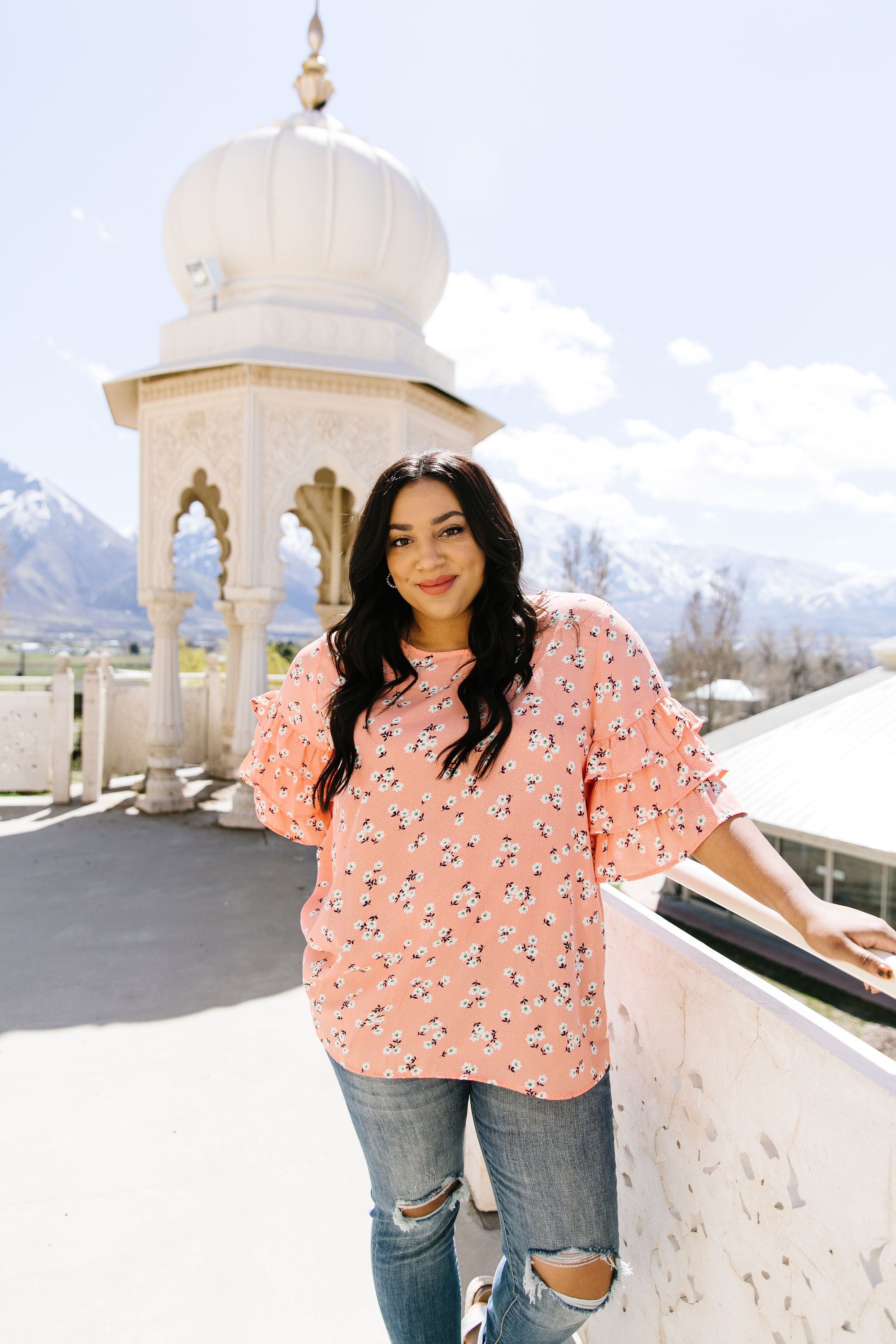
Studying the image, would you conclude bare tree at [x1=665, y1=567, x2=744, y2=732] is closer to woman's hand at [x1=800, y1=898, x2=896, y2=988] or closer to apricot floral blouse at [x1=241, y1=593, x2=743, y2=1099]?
apricot floral blouse at [x1=241, y1=593, x2=743, y2=1099]

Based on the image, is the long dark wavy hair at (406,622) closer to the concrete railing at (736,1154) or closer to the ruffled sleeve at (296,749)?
the ruffled sleeve at (296,749)

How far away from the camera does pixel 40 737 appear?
732cm

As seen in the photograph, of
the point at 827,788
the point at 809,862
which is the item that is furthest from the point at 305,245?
the point at 809,862

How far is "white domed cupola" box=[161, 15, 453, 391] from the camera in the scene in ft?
21.2

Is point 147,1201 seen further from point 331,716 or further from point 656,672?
Result: point 656,672

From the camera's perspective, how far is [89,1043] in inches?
118

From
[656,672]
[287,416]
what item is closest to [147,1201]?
[656,672]

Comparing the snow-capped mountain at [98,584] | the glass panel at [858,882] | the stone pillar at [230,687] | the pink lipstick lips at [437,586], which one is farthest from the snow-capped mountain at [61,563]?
the pink lipstick lips at [437,586]

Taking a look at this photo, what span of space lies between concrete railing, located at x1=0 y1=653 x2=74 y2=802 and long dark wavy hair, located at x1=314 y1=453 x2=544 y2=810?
254 inches

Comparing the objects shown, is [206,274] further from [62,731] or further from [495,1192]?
[495,1192]

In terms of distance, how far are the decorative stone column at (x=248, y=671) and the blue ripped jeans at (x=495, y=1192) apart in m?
5.05

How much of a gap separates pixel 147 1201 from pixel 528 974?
157 centimetres

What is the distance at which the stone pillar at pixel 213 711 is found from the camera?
345 inches

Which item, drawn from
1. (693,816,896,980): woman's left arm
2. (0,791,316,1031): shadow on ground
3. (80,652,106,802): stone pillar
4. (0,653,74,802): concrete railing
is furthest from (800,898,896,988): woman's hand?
(80,652,106,802): stone pillar
